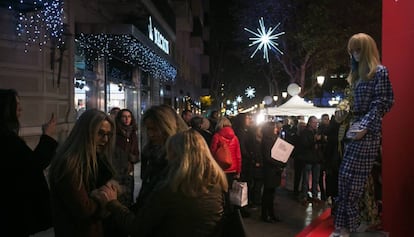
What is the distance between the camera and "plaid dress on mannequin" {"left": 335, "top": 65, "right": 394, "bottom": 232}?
3.95 meters

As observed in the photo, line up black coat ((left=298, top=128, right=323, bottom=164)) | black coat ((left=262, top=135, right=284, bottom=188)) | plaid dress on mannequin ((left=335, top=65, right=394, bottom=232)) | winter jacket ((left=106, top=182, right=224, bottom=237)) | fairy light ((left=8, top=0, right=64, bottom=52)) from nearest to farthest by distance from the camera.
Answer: winter jacket ((left=106, top=182, right=224, bottom=237)) → plaid dress on mannequin ((left=335, top=65, right=394, bottom=232)) → fairy light ((left=8, top=0, right=64, bottom=52)) → black coat ((left=262, top=135, right=284, bottom=188)) → black coat ((left=298, top=128, right=323, bottom=164))

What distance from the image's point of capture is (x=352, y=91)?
4.38 metres

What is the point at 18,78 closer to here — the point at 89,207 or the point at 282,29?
the point at 89,207

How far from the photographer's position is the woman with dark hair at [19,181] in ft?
10.5

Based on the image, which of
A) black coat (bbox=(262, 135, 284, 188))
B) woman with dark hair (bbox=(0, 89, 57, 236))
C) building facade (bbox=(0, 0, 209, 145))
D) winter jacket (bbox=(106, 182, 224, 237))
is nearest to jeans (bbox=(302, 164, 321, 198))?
black coat (bbox=(262, 135, 284, 188))

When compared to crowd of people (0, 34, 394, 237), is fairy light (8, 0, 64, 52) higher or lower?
higher

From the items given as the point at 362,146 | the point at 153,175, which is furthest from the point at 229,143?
the point at 153,175

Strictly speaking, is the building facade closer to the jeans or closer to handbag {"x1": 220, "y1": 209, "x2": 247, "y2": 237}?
the jeans

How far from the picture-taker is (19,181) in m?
3.23

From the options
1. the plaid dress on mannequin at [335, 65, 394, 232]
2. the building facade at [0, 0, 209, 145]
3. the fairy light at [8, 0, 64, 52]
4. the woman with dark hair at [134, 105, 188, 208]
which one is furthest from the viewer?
the building facade at [0, 0, 209, 145]

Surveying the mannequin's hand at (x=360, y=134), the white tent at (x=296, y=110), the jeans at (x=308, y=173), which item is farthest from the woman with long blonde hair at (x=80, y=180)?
the white tent at (x=296, y=110)

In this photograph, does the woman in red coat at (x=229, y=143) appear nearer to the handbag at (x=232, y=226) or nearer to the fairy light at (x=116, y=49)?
the fairy light at (x=116, y=49)

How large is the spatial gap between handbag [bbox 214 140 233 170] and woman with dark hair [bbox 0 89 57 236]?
14.0 feet

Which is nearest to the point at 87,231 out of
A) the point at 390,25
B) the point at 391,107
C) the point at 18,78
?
the point at 391,107
